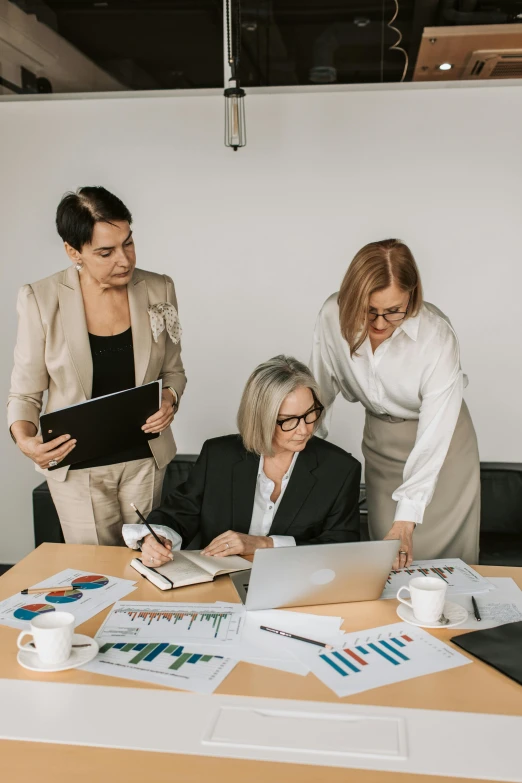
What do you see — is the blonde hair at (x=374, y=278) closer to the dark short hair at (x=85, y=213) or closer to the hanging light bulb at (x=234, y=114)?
the dark short hair at (x=85, y=213)

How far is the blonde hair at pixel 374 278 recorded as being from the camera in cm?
217

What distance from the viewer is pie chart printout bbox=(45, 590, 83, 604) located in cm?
179

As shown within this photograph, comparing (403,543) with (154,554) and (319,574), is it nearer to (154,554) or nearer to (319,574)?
(319,574)

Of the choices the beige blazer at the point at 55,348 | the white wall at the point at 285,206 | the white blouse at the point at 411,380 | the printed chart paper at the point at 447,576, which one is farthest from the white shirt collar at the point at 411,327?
the white wall at the point at 285,206

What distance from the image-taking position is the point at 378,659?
5.02 ft

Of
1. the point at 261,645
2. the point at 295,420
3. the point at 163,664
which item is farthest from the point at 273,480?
the point at 163,664

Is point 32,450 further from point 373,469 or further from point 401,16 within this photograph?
point 401,16

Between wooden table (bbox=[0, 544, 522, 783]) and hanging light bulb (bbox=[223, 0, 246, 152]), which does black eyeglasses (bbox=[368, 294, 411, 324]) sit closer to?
A: wooden table (bbox=[0, 544, 522, 783])

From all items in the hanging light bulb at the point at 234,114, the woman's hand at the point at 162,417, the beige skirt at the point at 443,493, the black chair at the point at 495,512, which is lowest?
the black chair at the point at 495,512

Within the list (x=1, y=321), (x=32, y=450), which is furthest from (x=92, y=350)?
(x=1, y=321)

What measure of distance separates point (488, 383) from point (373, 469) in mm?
1316

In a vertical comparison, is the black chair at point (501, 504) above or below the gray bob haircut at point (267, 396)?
below

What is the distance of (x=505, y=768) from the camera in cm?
119

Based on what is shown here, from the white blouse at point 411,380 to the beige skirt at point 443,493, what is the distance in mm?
102
